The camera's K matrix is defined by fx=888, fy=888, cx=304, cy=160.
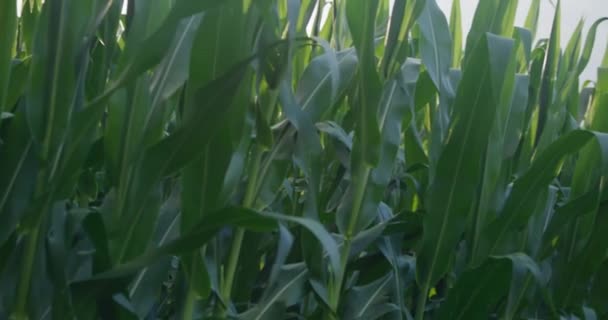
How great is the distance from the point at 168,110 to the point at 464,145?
316 mm

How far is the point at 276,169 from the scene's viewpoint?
80 cm

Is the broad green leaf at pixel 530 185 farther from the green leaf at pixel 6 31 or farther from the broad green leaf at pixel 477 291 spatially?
the green leaf at pixel 6 31

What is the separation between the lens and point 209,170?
2.36ft

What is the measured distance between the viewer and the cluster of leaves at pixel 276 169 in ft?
2.22

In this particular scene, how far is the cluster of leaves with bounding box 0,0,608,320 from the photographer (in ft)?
2.22

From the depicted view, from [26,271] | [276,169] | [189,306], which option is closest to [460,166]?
[276,169]

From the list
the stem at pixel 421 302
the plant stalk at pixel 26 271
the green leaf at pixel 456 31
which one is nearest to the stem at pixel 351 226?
the stem at pixel 421 302

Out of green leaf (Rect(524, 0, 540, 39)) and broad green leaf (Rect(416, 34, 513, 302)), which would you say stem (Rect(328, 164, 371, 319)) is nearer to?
broad green leaf (Rect(416, 34, 513, 302))

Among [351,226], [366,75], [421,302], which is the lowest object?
[421,302]

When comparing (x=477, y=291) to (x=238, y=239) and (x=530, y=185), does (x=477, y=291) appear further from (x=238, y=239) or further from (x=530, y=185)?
(x=238, y=239)

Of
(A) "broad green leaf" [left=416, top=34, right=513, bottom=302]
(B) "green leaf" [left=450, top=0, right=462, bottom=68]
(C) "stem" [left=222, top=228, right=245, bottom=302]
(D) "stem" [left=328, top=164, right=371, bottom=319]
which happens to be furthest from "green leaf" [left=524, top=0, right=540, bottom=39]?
(C) "stem" [left=222, top=228, right=245, bottom=302]

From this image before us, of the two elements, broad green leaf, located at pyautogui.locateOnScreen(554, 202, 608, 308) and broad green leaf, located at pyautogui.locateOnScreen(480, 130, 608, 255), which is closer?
broad green leaf, located at pyautogui.locateOnScreen(480, 130, 608, 255)

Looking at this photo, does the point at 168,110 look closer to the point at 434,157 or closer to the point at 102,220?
the point at 102,220

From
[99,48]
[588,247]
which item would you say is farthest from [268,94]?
[588,247]
